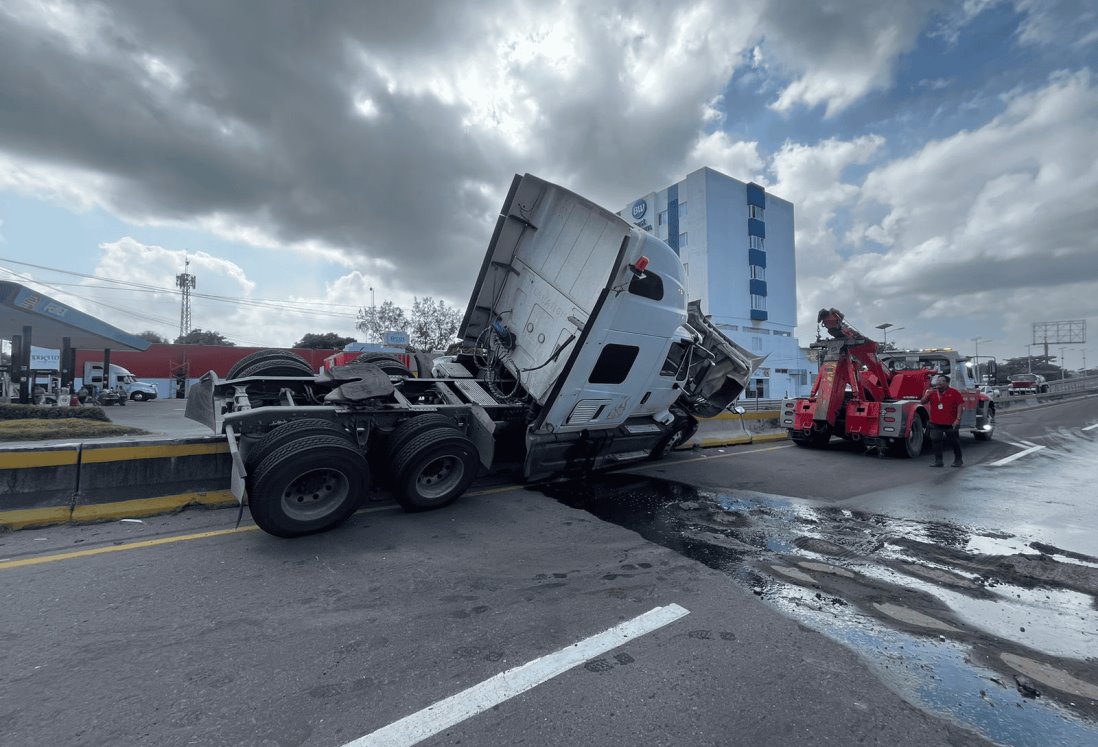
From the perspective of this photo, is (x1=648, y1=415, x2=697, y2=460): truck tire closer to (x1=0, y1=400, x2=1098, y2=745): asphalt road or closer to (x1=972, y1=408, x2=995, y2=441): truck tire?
(x1=0, y1=400, x2=1098, y2=745): asphalt road

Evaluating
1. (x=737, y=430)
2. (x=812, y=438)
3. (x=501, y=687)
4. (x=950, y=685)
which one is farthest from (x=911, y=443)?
(x=501, y=687)

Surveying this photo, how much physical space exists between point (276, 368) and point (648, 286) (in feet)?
15.2

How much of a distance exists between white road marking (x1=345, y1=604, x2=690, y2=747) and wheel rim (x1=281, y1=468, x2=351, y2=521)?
2499mm

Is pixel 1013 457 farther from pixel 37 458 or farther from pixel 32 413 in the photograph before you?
pixel 32 413

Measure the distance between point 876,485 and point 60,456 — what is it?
9.55 metres

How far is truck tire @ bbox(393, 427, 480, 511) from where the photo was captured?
4.76 meters

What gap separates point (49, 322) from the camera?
50.1 ft

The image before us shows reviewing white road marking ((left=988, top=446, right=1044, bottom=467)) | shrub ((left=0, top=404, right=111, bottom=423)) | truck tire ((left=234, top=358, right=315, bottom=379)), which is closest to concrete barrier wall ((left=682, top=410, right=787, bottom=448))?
white road marking ((left=988, top=446, right=1044, bottom=467))

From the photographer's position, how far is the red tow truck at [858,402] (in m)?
9.69

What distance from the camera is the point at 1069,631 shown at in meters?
2.93

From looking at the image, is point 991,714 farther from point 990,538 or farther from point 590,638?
point 990,538

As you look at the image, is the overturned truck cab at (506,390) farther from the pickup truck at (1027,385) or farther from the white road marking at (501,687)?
the pickup truck at (1027,385)

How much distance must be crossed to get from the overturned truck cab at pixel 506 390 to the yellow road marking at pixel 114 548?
0.54 meters

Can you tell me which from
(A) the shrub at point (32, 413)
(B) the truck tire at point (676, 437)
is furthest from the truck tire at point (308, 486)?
(A) the shrub at point (32, 413)
